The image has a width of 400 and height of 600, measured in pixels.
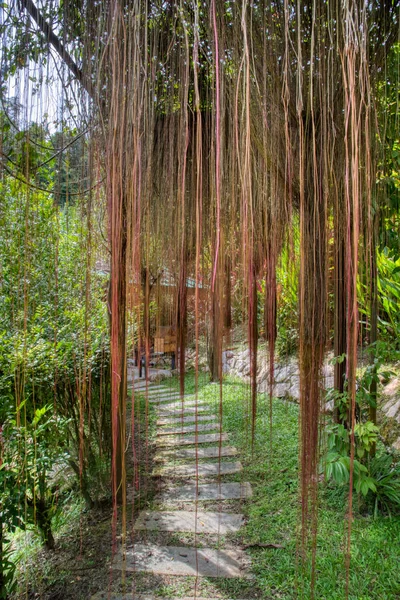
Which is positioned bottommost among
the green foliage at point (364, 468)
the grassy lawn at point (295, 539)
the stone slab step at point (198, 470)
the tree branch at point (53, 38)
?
the stone slab step at point (198, 470)

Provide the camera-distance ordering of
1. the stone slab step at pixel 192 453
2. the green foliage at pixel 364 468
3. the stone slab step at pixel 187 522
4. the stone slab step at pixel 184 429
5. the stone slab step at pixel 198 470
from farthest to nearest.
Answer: the stone slab step at pixel 184 429
the stone slab step at pixel 192 453
the stone slab step at pixel 198 470
the stone slab step at pixel 187 522
the green foliage at pixel 364 468

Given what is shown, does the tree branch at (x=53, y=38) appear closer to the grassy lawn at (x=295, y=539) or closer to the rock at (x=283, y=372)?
the grassy lawn at (x=295, y=539)

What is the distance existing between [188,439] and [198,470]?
49 cm

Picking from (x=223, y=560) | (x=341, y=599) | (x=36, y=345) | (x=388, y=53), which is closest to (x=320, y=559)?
(x=341, y=599)

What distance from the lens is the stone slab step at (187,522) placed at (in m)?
1.65

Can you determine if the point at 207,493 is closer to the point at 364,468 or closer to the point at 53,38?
the point at 364,468

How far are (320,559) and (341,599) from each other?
17 cm

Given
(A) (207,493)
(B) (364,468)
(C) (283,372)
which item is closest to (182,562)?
(A) (207,493)

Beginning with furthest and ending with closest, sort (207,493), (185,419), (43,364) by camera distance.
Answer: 1. (185,419)
2. (207,493)
3. (43,364)

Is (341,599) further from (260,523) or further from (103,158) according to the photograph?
(103,158)

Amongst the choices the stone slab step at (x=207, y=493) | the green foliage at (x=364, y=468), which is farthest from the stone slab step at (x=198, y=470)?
the green foliage at (x=364, y=468)

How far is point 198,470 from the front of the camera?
224 cm

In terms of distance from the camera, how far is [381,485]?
151 cm

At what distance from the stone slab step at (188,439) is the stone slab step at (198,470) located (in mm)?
212
